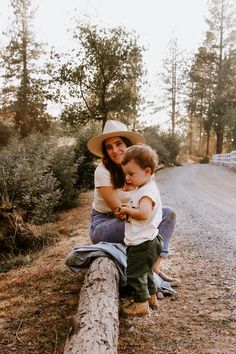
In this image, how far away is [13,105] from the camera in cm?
3216

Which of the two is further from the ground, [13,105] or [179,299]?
[13,105]

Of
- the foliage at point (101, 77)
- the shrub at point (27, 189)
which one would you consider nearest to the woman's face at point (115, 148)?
the shrub at point (27, 189)

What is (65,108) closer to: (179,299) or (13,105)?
(13,105)

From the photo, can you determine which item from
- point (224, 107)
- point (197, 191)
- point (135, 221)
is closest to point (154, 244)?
point (135, 221)

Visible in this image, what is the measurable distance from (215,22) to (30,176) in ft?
111

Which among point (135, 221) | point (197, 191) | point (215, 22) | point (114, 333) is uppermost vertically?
point (215, 22)

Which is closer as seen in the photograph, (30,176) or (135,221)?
(135,221)

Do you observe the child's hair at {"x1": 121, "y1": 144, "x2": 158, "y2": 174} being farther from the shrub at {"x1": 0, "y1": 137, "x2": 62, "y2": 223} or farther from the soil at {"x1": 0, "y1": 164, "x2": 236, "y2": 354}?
the shrub at {"x1": 0, "y1": 137, "x2": 62, "y2": 223}

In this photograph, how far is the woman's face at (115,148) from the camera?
A: 4.15 meters

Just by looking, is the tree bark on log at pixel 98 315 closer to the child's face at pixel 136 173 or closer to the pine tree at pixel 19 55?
the child's face at pixel 136 173

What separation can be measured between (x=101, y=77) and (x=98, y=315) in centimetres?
2108

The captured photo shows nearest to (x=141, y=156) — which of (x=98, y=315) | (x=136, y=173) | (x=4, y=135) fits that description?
(x=136, y=173)

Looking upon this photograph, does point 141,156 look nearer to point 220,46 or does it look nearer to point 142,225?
point 142,225

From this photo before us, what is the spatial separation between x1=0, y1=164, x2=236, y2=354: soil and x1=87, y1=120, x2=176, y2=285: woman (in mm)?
532
